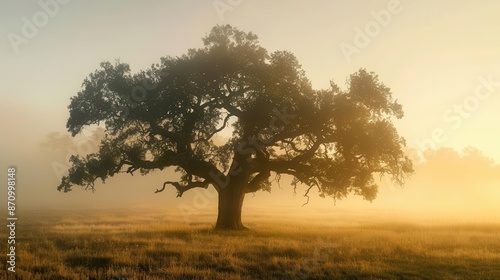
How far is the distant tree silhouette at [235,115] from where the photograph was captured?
33.6 m

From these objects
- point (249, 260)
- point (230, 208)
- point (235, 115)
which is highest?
point (235, 115)

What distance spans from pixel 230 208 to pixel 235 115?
7.63 meters

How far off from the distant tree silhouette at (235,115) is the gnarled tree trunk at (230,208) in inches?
3.2

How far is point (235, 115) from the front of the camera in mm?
35875

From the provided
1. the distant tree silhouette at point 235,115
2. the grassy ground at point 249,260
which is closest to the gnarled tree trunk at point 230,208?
the distant tree silhouette at point 235,115

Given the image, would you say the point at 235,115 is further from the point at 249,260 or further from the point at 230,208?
the point at 249,260

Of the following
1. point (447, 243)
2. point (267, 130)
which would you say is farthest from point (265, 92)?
point (447, 243)

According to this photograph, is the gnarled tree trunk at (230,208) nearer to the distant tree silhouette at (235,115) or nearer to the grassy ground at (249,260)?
the distant tree silhouette at (235,115)

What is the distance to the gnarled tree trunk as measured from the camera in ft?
117

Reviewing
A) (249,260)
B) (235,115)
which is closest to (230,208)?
(235,115)

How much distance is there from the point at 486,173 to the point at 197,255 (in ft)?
670

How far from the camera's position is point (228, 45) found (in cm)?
3503

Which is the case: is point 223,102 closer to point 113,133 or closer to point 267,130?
point 267,130

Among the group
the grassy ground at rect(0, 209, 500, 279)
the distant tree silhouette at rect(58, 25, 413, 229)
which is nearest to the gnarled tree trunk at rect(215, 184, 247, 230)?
the distant tree silhouette at rect(58, 25, 413, 229)
